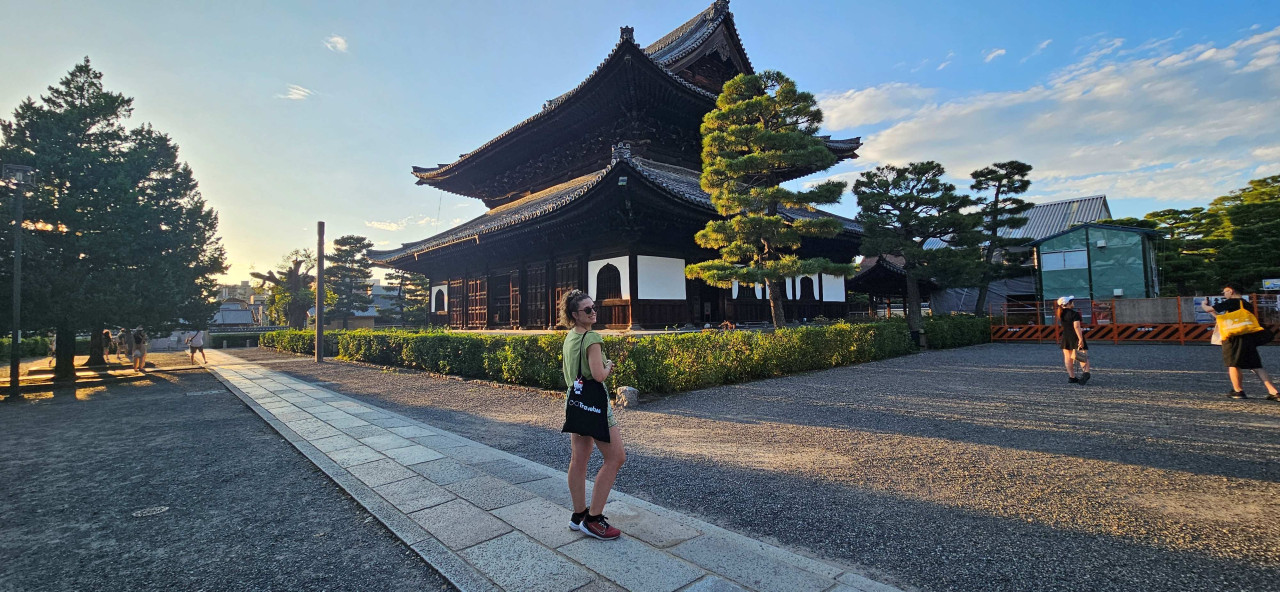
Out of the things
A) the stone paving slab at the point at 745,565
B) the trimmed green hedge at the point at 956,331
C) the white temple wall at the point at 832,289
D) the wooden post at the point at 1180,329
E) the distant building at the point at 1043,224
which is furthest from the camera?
the distant building at the point at 1043,224

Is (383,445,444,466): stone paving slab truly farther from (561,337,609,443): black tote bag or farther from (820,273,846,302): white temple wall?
(820,273,846,302): white temple wall

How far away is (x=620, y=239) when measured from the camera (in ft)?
43.4

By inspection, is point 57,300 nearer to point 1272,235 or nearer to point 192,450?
point 192,450

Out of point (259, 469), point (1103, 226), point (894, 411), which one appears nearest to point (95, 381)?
point (259, 469)

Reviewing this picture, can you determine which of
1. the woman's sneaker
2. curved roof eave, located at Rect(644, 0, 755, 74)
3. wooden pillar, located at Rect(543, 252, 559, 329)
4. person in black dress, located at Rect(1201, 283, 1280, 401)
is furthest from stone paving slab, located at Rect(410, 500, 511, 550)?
curved roof eave, located at Rect(644, 0, 755, 74)

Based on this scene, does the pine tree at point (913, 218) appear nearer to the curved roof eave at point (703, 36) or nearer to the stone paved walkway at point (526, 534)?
the curved roof eave at point (703, 36)

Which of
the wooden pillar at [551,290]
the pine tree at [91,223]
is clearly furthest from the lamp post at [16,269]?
the wooden pillar at [551,290]

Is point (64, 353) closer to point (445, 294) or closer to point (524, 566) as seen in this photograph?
point (445, 294)

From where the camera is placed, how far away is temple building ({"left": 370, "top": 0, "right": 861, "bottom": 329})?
12.7 meters

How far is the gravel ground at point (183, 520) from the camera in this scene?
2.98m

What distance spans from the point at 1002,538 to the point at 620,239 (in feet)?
35.8

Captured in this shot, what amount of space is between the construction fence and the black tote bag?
60.8 ft

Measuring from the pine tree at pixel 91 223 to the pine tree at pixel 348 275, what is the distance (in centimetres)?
2734

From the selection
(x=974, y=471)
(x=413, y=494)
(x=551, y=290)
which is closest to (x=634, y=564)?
(x=413, y=494)
